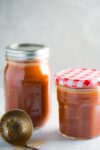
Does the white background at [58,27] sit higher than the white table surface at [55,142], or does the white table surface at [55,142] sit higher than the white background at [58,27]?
the white background at [58,27]

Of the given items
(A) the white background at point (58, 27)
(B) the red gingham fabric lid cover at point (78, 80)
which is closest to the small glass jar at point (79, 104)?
(B) the red gingham fabric lid cover at point (78, 80)

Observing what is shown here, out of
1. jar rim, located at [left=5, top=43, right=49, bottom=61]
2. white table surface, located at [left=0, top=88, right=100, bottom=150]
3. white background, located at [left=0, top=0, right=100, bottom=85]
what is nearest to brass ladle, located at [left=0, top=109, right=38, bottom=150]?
white table surface, located at [left=0, top=88, right=100, bottom=150]

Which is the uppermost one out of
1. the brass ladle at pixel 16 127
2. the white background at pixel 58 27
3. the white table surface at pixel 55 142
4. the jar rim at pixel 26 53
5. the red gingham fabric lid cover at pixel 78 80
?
the white background at pixel 58 27

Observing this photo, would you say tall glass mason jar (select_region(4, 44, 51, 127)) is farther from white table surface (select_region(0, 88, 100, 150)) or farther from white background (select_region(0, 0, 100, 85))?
white background (select_region(0, 0, 100, 85))

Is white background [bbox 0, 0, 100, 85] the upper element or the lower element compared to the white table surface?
upper

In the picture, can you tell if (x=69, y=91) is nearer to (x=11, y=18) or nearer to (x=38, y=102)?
(x=38, y=102)

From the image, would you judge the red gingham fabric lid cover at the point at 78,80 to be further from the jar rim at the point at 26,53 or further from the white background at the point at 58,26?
the white background at the point at 58,26
